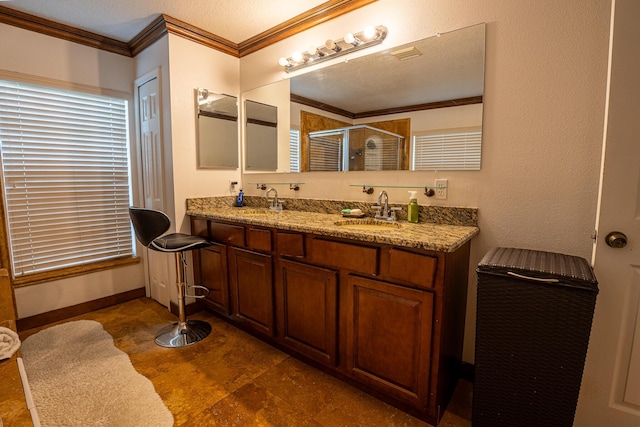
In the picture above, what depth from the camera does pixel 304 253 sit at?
5.91ft

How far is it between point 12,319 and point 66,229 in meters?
0.93

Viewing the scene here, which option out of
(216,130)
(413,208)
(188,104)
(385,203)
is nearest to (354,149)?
(385,203)

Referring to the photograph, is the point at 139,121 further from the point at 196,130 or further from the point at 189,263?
the point at 189,263

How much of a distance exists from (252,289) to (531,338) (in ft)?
5.27

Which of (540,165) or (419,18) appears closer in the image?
(540,165)

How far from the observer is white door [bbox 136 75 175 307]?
264 cm

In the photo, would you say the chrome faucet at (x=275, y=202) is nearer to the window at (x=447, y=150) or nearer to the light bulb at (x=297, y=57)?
the light bulb at (x=297, y=57)

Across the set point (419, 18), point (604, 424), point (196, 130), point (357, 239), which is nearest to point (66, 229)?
point (196, 130)

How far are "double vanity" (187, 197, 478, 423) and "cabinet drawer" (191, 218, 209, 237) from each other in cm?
→ 22

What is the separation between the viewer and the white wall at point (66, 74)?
2309 mm

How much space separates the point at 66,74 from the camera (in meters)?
2.52

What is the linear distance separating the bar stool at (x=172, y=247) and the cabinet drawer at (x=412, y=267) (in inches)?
55.0

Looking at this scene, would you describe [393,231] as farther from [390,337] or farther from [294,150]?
[294,150]

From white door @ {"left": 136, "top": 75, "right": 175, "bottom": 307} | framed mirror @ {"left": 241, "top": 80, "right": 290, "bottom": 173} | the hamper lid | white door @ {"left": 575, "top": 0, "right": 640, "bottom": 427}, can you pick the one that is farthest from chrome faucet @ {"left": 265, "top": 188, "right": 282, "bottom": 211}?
white door @ {"left": 575, "top": 0, "right": 640, "bottom": 427}
